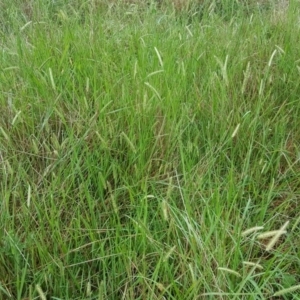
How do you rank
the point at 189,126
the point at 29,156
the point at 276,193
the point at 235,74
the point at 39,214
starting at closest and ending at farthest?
the point at 39,214, the point at 276,193, the point at 29,156, the point at 189,126, the point at 235,74

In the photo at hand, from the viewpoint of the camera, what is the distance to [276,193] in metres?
1.33

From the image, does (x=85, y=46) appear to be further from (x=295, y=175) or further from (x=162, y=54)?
(x=295, y=175)

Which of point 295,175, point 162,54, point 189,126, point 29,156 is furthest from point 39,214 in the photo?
point 162,54

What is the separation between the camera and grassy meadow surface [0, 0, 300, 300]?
110 cm

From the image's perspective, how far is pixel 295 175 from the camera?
140cm

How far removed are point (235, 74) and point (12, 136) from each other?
911mm

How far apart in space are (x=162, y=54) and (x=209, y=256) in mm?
1024

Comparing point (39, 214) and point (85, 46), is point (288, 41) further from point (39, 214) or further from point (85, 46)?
point (39, 214)

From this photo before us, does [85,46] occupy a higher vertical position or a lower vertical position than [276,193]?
higher

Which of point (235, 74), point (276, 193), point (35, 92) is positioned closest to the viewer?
point (276, 193)

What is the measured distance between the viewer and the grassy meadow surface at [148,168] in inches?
43.1

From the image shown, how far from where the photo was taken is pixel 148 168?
137 centimetres

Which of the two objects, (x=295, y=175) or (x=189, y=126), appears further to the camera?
(x=189, y=126)

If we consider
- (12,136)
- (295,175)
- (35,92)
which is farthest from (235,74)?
(12,136)
